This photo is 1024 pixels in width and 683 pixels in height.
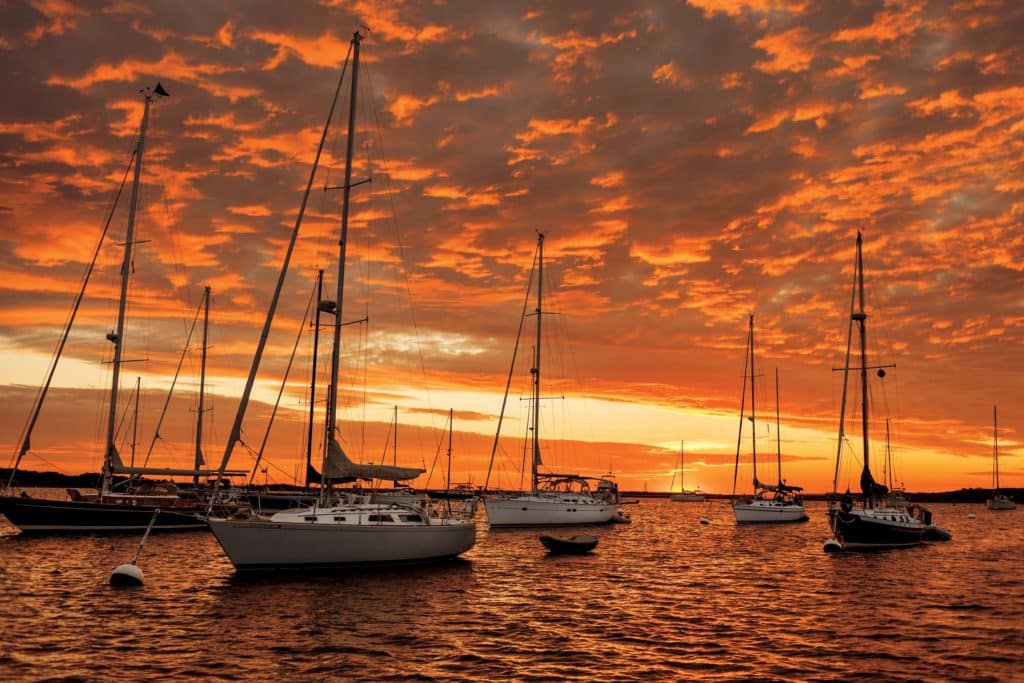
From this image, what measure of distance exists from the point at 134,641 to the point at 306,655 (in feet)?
16.8

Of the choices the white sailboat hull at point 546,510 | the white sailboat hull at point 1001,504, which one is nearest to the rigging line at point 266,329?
the white sailboat hull at point 546,510

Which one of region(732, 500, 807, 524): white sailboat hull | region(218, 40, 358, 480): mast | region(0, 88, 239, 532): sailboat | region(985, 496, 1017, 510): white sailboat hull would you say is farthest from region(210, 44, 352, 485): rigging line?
region(985, 496, 1017, 510): white sailboat hull

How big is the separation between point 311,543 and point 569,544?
20.8 metres

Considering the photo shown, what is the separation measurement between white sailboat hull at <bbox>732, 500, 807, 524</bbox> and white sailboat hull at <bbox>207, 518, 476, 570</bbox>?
64.4 metres

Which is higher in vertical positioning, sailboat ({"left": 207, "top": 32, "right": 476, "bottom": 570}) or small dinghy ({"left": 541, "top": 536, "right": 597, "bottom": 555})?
sailboat ({"left": 207, "top": 32, "right": 476, "bottom": 570})

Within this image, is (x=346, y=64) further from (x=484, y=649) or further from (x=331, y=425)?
(x=484, y=649)

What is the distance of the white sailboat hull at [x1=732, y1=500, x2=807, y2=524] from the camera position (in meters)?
92.7

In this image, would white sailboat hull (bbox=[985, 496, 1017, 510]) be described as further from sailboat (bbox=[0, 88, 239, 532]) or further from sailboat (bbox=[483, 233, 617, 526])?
sailboat (bbox=[0, 88, 239, 532])

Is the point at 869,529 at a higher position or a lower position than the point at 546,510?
higher

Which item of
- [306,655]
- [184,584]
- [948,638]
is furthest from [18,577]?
[948,638]

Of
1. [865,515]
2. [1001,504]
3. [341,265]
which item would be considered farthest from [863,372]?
[1001,504]

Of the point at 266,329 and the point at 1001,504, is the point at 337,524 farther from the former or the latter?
the point at 1001,504

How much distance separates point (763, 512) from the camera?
93250 mm

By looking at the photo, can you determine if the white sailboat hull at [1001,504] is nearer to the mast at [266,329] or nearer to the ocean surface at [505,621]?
the ocean surface at [505,621]
